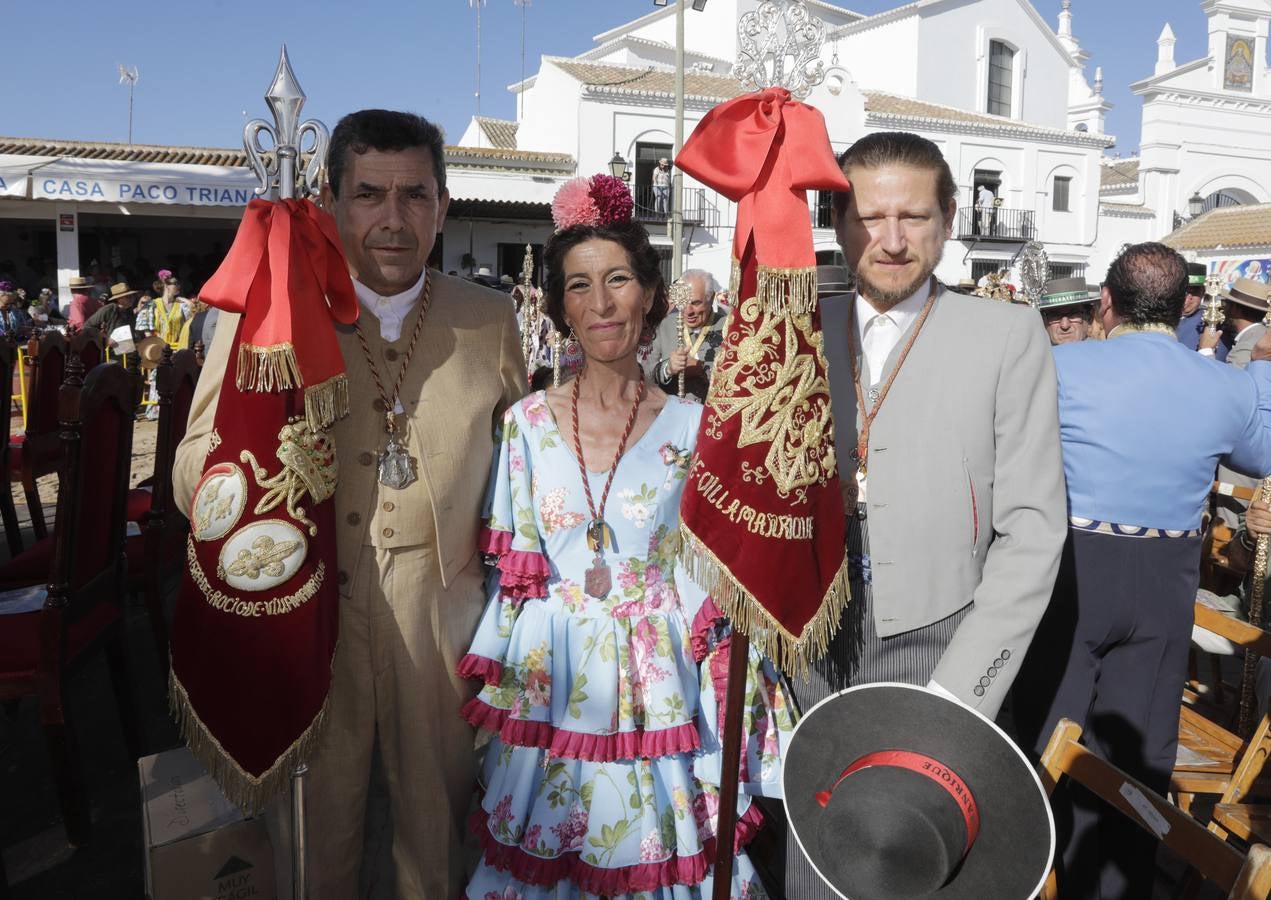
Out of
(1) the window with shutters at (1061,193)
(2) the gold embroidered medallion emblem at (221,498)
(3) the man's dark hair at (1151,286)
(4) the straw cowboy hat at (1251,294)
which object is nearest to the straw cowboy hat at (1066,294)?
(4) the straw cowboy hat at (1251,294)

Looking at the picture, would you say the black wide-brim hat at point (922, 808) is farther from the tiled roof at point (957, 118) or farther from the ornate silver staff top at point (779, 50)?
the tiled roof at point (957, 118)

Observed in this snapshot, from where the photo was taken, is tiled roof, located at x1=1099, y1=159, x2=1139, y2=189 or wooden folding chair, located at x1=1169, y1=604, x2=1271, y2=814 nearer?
wooden folding chair, located at x1=1169, y1=604, x2=1271, y2=814

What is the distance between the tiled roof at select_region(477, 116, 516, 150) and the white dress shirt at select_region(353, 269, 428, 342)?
2479cm

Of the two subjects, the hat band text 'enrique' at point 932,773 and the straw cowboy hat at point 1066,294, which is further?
the straw cowboy hat at point 1066,294

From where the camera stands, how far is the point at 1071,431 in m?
2.50

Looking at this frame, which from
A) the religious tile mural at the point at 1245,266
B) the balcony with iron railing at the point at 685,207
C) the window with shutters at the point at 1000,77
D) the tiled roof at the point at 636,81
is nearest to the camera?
the religious tile mural at the point at 1245,266

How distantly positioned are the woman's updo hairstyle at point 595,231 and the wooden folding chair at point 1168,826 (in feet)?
4.76

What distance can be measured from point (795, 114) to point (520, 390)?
44.4 inches

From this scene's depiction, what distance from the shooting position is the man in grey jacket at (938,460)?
172cm

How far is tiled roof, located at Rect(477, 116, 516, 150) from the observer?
84.4 ft

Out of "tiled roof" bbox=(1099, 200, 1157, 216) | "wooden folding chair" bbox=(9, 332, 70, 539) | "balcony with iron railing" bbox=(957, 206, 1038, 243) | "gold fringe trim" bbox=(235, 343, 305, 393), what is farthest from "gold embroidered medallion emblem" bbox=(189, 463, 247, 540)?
"tiled roof" bbox=(1099, 200, 1157, 216)

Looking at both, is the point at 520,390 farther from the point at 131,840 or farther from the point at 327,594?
the point at 131,840

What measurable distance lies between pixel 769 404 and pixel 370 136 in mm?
1163

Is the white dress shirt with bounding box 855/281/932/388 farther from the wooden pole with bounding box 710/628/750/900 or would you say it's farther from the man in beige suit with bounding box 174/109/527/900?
the man in beige suit with bounding box 174/109/527/900
